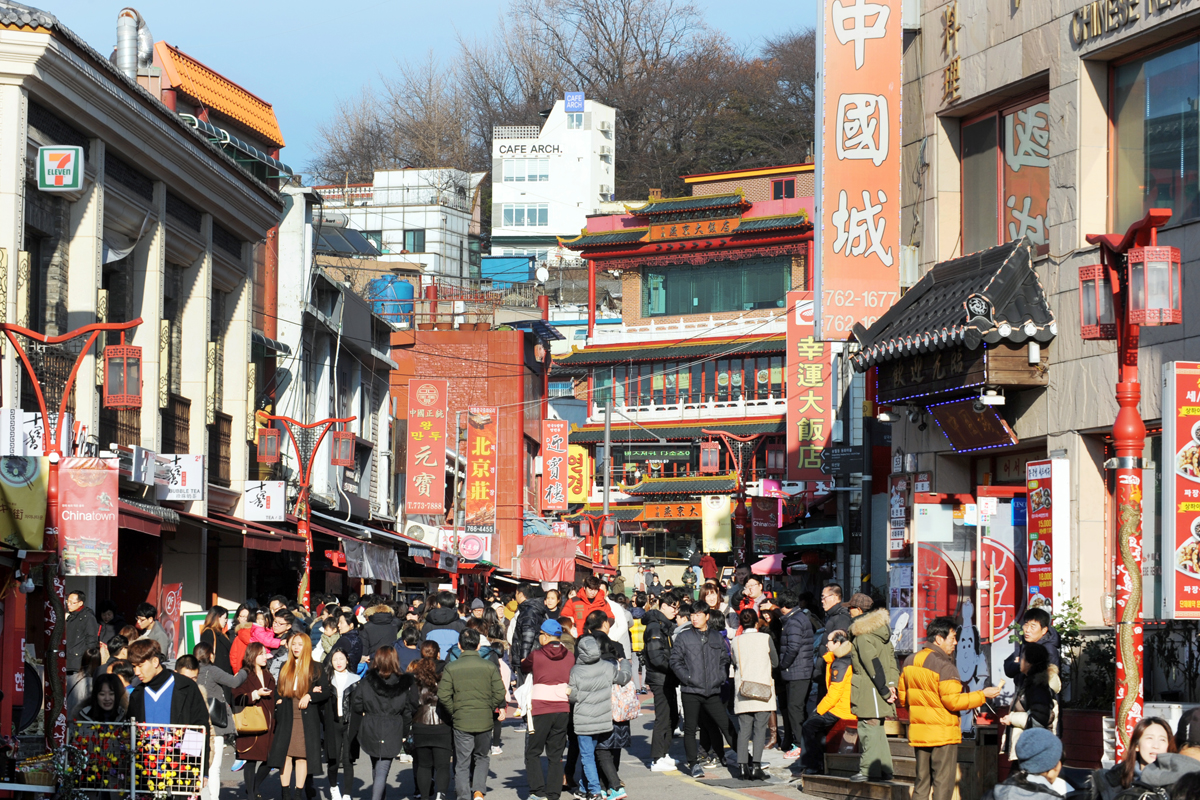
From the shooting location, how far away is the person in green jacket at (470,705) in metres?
14.0

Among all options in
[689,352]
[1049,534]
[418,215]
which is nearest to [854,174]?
[1049,534]

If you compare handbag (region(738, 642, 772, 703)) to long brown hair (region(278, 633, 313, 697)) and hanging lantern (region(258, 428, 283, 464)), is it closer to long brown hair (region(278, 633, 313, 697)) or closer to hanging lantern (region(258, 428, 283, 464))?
long brown hair (region(278, 633, 313, 697))

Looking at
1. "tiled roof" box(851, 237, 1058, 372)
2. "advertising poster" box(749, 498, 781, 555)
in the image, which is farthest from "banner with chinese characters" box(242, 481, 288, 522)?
"advertising poster" box(749, 498, 781, 555)

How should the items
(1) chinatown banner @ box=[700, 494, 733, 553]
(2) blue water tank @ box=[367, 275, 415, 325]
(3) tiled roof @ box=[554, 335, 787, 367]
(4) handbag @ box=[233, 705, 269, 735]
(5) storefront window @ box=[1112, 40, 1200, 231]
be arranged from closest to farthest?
(4) handbag @ box=[233, 705, 269, 735]
(5) storefront window @ box=[1112, 40, 1200, 231]
(1) chinatown banner @ box=[700, 494, 733, 553]
(2) blue water tank @ box=[367, 275, 415, 325]
(3) tiled roof @ box=[554, 335, 787, 367]

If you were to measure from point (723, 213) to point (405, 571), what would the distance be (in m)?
31.0

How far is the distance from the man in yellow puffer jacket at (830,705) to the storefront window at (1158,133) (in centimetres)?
539

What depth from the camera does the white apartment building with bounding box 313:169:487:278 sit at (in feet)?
291

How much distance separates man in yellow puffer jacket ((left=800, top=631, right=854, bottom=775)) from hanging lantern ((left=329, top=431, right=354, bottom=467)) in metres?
21.9

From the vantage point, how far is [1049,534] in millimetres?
15562

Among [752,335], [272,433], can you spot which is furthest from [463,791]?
[752,335]

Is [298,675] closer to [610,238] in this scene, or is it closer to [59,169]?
[59,169]

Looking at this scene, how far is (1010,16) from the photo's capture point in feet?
56.7

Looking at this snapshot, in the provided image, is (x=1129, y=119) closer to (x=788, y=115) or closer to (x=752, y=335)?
(x=752, y=335)

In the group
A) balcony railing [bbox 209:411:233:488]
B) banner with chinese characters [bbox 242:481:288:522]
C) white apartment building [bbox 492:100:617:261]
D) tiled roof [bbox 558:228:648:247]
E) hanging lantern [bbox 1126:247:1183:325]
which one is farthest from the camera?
white apartment building [bbox 492:100:617:261]
